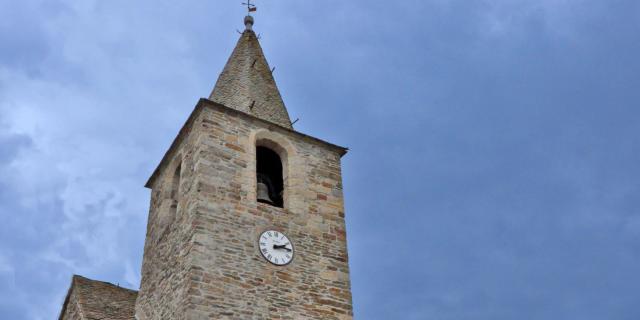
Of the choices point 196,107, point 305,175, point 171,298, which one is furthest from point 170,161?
point 171,298

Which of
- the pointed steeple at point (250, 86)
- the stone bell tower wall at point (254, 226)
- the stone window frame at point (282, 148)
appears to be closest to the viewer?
the stone bell tower wall at point (254, 226)

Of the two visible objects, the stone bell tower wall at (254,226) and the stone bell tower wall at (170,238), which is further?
the stone bell tower wall at (170,238)

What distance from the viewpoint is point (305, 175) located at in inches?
575

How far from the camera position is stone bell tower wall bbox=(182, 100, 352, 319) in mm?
12031

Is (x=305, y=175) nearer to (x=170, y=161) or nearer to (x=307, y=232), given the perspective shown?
(x=307, y=232)

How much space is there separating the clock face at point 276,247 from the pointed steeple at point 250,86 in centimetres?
312

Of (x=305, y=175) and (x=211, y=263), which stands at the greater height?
(x=305, y=175)

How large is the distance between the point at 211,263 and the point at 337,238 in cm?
277

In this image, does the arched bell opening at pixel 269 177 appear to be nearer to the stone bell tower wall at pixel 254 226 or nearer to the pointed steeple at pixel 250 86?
the stone bell tower wall at pixel 254 226

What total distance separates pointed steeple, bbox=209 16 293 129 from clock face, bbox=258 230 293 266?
3.12 metres

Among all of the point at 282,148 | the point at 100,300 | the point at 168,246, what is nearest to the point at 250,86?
the point at 282,148

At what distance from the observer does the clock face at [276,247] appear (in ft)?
42.1

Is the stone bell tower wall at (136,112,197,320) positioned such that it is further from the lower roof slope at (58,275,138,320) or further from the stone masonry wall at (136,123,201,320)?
the lower roof slope at (58,275,138,320)

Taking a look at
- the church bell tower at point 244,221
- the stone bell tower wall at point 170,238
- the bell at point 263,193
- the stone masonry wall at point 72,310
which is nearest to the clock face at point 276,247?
the church bell tower at point 244,221
